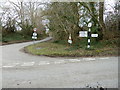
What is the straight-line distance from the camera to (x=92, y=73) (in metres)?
4.25

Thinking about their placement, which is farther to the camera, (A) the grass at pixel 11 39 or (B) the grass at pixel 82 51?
(A) the grass at pixel 11 39

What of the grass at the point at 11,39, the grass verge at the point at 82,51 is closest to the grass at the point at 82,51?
the grass verge at the point at 82,51

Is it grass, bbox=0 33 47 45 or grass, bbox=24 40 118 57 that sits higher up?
grass, bbox=0 33 47 45

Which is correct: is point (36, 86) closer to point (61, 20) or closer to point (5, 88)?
point (5, 88)

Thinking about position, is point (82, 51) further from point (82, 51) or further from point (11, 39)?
point (11, 39)

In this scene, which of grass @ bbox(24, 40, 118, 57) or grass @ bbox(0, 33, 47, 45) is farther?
grass @ bbox(0, 33, 47, 45)

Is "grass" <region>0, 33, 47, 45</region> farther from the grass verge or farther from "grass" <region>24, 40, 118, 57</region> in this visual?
the grass verge

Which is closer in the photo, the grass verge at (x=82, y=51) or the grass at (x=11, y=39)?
the grass verge at (x=82, y=51)

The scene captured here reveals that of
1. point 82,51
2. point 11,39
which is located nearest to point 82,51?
point 82,51

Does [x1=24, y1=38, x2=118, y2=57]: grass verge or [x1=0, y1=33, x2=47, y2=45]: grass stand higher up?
[x1=0, y1=33, x2=47, y2=45]: grass

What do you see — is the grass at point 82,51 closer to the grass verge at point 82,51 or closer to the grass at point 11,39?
the grass verge at point 82,51

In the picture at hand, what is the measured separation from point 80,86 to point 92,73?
1.19m

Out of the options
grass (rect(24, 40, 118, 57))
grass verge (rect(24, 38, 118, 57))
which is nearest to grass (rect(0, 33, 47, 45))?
grass (rect(24, 40, 118, 57))

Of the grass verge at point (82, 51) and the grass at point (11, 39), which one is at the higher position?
the grass at point (11, 39)
